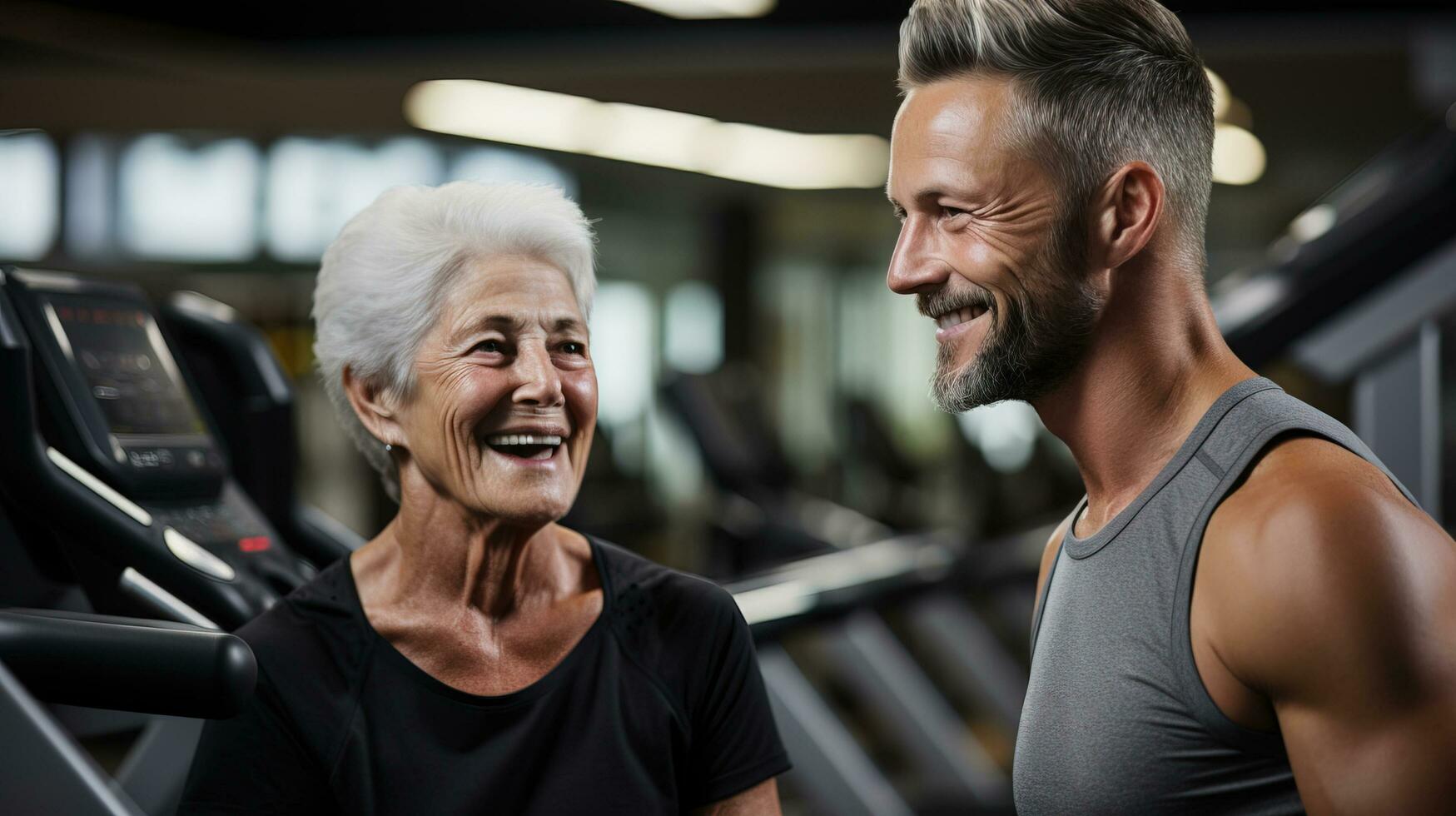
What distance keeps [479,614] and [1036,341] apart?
0.64 m

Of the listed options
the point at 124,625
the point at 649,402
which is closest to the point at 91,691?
the point at 124,625

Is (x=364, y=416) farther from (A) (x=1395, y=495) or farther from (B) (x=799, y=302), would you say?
(B) (x=799, y=302)

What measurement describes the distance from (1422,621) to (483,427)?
85 centimetres

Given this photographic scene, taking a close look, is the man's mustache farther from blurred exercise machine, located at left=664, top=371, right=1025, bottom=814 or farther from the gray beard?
blurred exercise machine, located at left=664, top=371, right=1025, bottom=814

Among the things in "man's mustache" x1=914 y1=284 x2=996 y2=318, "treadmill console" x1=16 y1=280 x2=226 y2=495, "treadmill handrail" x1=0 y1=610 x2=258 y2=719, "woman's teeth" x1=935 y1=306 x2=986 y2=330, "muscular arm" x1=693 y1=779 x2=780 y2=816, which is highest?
"man's mustache" x1=914 y1=284 x2=996 y2=318

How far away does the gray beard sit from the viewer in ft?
3.86

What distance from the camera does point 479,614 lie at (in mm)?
1409

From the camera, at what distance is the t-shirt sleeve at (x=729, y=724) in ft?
4.59

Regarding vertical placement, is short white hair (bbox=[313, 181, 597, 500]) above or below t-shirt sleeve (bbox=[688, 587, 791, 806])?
above

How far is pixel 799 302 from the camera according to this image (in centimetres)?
944

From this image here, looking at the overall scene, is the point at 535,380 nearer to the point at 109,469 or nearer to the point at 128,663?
the point at 128,663

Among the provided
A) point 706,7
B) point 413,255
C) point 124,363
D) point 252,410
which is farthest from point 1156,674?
point 706,7

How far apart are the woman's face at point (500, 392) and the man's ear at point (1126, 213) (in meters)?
0.53

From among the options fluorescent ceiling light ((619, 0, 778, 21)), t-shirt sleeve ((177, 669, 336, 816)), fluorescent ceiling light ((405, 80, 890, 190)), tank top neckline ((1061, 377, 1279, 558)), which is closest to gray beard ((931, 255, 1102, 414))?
tank top neckline ((1061, 377, 1279, 558))
